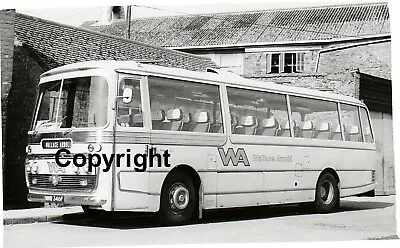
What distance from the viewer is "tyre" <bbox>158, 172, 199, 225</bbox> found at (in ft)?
35.6

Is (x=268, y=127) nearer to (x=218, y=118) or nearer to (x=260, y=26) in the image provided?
(x=218, y=118)

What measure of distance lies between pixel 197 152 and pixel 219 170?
0.52 m

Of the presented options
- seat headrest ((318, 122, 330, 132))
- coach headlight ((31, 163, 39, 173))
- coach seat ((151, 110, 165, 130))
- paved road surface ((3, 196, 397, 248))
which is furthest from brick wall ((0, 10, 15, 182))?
seat headrest ((318, 122, 330, 132))

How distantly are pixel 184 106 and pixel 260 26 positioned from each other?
1769 mm

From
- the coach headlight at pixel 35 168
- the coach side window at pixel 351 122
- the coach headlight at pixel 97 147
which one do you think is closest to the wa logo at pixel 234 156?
the coach headlight at pixel 97 147

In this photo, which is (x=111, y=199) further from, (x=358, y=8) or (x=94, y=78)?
(x=358, y=8)

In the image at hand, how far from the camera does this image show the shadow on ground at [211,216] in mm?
11195

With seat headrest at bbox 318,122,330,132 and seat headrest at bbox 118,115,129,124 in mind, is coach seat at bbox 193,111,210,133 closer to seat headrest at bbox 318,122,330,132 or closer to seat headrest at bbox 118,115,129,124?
seat headrest at bbox 118,115,129,124

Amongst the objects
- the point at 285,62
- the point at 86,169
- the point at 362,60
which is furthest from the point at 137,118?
the point at 362,60

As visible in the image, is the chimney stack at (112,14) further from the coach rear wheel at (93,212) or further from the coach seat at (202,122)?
the coach rear wheel at (93,212)

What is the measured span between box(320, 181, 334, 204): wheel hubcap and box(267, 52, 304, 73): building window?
2214 millimetres

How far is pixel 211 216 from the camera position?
41.4 ft

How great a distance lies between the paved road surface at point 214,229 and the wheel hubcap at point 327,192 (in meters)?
0.74

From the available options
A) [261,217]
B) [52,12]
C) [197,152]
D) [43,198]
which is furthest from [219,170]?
[52,12]
